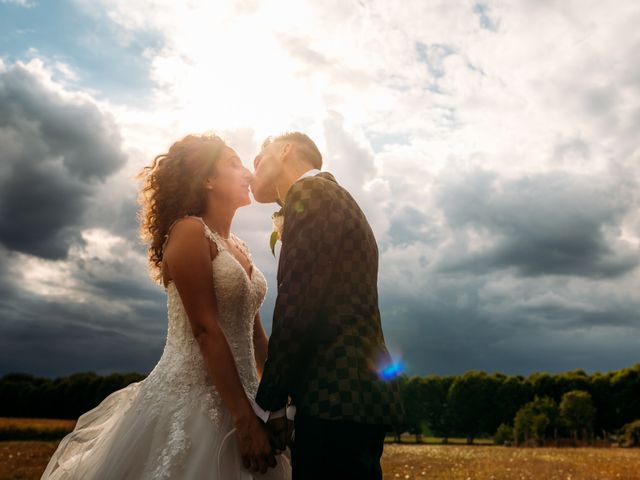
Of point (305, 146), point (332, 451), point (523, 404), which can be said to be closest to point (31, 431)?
point (305, 146)

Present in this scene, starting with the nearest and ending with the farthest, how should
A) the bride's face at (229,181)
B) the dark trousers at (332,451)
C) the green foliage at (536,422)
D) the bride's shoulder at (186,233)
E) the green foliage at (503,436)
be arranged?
the dark trousers at (332,451), the bride's shoulder at (186,233), the bride's face at (229,181), the green foliage at (536,422), the green foliage at (503,436)

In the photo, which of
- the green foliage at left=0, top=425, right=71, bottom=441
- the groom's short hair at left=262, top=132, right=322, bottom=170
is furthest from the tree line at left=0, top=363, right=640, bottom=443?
the groom's short hair at left=262, top=132, right=322, bottom=170

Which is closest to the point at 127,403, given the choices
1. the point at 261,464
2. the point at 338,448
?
the point at 261,464

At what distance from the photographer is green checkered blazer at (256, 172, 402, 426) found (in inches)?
142

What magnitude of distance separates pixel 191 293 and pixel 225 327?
1.62ft

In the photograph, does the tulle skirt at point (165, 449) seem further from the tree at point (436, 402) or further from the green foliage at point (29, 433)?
the tree at point (436, 402)

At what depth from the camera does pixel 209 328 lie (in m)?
4.22

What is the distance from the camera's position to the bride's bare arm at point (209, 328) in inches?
156

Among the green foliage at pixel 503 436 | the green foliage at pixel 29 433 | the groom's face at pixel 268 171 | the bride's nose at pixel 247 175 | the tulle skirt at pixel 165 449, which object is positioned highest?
the bride's nose at pixel 247 175

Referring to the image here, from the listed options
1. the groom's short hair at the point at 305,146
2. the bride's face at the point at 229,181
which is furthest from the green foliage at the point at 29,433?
the groom's short hair at the point at 305,146

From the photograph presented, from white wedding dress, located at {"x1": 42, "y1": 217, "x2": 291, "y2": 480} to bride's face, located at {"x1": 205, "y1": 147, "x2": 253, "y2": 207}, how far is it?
15.9 inches

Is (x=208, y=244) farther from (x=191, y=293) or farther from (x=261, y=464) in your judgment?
(x=261, y=464)

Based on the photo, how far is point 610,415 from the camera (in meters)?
81.6

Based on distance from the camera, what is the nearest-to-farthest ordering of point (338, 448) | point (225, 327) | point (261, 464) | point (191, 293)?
point (338, 448)
point (261, 464)
point (191, 293)
point (225, 327)
